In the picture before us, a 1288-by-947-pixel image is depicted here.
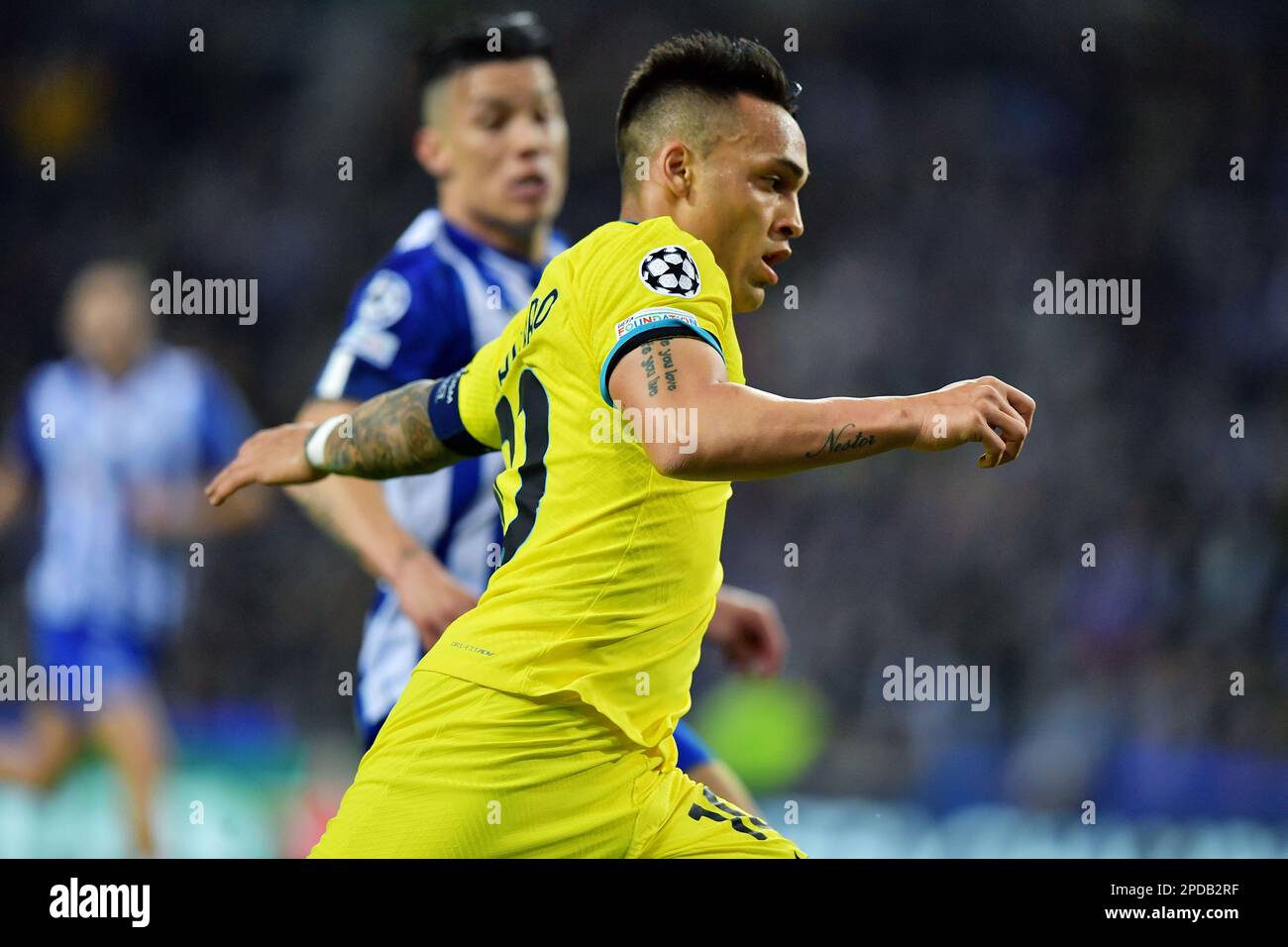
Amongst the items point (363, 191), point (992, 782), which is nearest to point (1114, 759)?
point (992, 782)

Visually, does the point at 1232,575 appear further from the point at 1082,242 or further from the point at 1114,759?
the point at 1082,242

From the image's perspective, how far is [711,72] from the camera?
2.94 meters

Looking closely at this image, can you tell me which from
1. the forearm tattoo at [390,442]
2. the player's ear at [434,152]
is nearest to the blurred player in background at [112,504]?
the player's ear at [434,152]

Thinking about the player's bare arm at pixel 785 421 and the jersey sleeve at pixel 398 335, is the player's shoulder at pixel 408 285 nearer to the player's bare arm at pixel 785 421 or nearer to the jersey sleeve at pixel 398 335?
the jersey sleeve at pixel 398 335

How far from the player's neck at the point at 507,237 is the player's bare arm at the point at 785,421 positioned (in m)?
2.41

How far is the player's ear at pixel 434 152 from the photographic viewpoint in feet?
16.5

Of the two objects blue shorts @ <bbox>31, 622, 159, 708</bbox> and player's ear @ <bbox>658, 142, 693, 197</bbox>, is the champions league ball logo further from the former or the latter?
blue shorts @ <bbox>31, 622, 159, 708</bbox>

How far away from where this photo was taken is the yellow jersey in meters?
2.66

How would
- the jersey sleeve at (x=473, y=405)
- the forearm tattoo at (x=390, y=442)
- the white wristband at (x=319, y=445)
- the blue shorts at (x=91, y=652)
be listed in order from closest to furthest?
1. the jersey sleeve at (x=473, y=405)
2. the forearm tattoo at (x=390, y=442)
3. the white wristband at (x=319, y=445)
4. the blue shorts at (x=91, y=652)

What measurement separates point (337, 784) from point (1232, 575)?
467 cm

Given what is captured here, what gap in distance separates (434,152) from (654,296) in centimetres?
276

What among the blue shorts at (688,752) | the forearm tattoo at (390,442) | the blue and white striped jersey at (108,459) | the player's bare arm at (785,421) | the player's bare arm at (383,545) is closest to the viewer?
the player's bare arm at (785,421)

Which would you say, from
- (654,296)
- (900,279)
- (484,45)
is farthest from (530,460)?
(900,279)

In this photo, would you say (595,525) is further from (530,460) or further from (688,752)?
(688,752)
